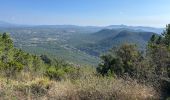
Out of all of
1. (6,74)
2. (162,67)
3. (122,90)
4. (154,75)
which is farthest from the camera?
(6,74)

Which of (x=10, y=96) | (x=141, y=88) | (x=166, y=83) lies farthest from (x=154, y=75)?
(x=10, y=96)

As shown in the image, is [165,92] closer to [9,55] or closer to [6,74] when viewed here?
[6,74]

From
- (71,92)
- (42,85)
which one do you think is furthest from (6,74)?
(71,92)

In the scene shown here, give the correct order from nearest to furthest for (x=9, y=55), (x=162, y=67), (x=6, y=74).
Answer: (x=162, y=67)
(x=6, y=74)
(x=9, y=55)

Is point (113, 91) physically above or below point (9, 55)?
above

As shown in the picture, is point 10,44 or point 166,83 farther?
point 10,44

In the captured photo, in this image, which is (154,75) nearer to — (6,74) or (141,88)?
(141,88)
